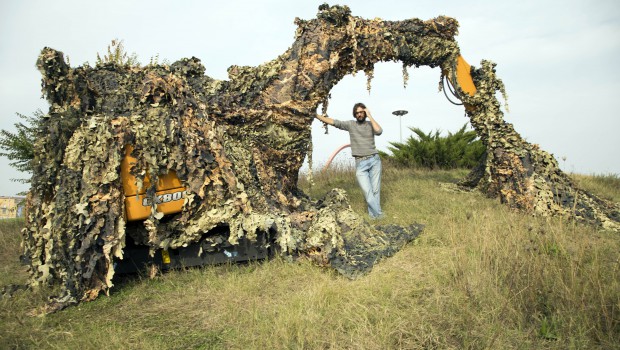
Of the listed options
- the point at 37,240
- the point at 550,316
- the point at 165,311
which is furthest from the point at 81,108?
the point at 550,316

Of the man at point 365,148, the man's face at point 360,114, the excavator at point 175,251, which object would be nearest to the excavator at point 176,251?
the excavator at point 175,251

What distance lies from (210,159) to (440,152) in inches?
387

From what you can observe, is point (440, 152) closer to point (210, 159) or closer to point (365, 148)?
point (365, 148)

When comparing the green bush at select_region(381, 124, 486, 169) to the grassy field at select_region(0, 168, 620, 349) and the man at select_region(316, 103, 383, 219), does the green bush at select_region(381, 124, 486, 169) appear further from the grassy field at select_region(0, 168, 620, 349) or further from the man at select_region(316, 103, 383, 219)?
the grassy field at select_region(0, 168, 620, 349)

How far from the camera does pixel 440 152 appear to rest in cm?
1344

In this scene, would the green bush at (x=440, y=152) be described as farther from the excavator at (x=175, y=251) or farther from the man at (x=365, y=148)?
the excavator at (x=175, y=251)

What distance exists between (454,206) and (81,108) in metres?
5.32

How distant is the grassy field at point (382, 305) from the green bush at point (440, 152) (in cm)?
844

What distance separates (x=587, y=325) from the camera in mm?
3105

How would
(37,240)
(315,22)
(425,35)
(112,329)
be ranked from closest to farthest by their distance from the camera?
(112,329)
(37,240)
(315,22)
(425,35)

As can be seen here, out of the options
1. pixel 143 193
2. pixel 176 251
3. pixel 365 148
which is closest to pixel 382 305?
pixel 176 251

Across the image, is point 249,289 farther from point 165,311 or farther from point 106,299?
point 106,299

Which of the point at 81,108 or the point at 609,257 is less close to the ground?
the point at 81,108

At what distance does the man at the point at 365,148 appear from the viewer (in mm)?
7180
